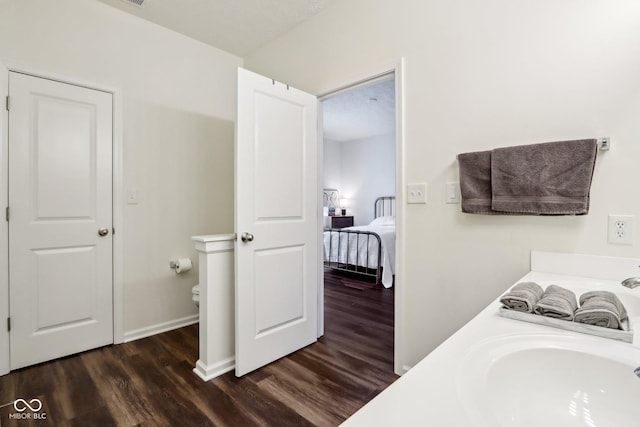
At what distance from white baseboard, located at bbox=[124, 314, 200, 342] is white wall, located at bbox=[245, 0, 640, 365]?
1982 millimetres

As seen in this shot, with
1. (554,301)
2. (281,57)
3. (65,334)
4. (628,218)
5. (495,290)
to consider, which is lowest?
(65,334)

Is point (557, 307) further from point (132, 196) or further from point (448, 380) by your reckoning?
point (132, 196)

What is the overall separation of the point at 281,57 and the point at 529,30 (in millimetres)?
1959

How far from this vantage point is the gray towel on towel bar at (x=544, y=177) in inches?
51.2

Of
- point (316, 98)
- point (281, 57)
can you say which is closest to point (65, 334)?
point (316, 98)

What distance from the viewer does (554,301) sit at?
866 millimetres

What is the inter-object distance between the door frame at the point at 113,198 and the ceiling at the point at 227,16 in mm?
694

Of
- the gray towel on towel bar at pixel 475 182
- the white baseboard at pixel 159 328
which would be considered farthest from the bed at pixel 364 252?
the white baseboard at pixel 159 328

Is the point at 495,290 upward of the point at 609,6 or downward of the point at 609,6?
downward

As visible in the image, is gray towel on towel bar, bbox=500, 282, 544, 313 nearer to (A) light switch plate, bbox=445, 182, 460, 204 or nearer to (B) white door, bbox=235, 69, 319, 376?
(A) light switch plate, bbox=445, 182, 460, 204

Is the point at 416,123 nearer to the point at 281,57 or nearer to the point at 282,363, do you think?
the point at 281,57

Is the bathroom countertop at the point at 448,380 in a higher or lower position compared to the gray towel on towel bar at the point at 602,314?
lower

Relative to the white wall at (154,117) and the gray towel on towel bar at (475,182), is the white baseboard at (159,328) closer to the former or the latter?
the white wall at (154,117)

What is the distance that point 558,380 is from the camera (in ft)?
2.28
